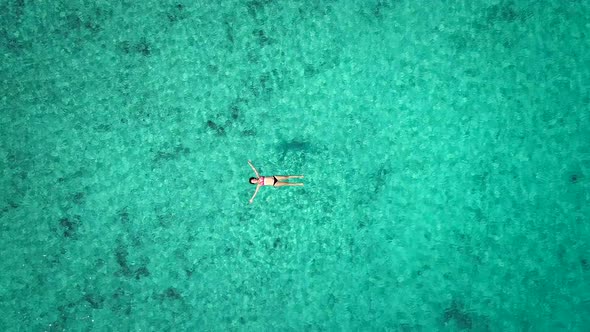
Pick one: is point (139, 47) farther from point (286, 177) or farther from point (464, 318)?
point (464, 318)

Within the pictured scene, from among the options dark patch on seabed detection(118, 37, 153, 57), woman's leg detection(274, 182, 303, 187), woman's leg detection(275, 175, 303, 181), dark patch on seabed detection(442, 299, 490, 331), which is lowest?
dark patch on seabed detection(442, 299, 490, 331)

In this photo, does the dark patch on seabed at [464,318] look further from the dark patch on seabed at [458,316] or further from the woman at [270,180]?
the woman at [270,180]

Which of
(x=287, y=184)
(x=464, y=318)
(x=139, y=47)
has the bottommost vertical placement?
(x=464, y=318)

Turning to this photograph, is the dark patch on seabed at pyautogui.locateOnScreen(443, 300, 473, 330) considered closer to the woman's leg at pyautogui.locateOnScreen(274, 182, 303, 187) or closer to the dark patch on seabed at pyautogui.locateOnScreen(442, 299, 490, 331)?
the dark patch on seabed at pyautogui.locateOnScreen(442, 299, 490, 331)

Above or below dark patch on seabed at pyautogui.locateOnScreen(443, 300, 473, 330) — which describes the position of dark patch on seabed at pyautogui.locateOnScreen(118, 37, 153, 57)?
above

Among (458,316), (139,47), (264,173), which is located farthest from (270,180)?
(458,316)

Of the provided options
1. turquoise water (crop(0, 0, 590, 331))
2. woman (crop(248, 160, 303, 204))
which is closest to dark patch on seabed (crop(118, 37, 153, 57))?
turquoise water (crop(0, 0, 590, 331))

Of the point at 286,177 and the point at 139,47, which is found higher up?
the point at 139,47

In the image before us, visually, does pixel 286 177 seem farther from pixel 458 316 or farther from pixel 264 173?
pixel 458 316

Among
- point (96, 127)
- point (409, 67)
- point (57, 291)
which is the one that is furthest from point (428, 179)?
point (57, 291)

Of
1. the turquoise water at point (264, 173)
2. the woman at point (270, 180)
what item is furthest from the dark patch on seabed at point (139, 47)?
the woman at point (270, 180)

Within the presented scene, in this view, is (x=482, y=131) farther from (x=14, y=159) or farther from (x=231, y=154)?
(x=14, y=159)
